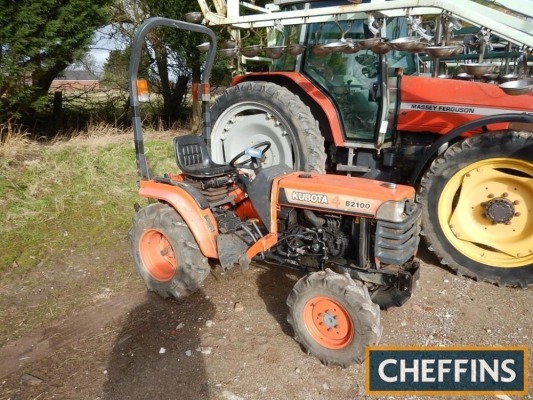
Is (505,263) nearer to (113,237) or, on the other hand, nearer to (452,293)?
(452,293)

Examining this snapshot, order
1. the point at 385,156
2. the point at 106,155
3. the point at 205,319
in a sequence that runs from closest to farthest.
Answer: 1. the point at 205,319
2. the point at 385,156
3. the point at 106,155

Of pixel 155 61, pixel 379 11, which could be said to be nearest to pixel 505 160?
pixel 379 11

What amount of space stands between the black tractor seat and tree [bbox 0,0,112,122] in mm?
3762

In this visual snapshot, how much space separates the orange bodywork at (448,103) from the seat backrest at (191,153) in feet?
6.24

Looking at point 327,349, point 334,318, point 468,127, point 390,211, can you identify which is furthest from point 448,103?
point 327,349

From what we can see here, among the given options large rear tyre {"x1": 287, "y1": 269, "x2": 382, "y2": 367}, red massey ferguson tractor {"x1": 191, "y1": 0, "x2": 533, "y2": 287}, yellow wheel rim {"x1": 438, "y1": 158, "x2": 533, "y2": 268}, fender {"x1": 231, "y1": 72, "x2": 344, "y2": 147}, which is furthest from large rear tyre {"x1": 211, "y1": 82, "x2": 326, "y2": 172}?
large rear tyre {"x1": 287, "y1": 269, "x2": 382, "y2": 367}

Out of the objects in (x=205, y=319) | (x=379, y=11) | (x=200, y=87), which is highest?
(x=379, y=11)

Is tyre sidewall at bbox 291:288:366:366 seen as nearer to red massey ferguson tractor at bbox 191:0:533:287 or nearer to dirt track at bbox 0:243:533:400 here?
dirt track at bbox 0:243:533:400

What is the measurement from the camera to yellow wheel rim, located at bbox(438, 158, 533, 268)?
10.5 feet

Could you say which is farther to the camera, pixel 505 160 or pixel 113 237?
pixel 113 237

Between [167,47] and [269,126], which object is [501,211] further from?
[167,47]

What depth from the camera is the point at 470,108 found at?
145 inches

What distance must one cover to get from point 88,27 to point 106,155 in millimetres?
2046

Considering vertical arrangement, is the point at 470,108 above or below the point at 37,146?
above
